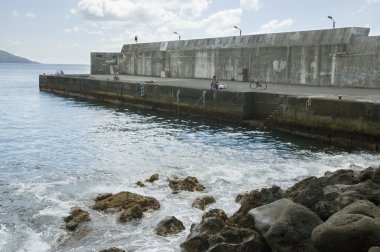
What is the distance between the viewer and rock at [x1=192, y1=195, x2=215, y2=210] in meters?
9.61

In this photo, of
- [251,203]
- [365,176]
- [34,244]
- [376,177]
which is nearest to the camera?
[34,244]

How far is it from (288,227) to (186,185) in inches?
187

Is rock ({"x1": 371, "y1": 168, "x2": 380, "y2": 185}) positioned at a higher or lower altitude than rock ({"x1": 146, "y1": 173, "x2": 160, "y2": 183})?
higher

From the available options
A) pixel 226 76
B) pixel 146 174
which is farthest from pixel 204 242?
pixel 226 76

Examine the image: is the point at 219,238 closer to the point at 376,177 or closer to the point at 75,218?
the point at 75,218

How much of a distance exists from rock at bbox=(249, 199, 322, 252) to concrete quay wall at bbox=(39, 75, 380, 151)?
9738 millimetres

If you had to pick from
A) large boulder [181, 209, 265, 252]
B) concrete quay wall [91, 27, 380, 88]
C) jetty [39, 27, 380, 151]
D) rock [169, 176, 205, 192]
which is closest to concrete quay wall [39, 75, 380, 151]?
jetty [39, 27, 380, 151]

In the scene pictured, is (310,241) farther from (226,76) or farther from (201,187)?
(226,76)

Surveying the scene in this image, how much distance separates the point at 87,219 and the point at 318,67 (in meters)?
20.2

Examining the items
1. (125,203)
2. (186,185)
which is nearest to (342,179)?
(186,185)

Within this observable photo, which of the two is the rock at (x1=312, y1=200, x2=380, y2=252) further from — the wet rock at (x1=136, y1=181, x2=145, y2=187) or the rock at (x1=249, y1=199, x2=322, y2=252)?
the wet rock at (x1=136, y1=181, x2=145, y2=187)

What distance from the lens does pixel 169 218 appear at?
8.44 meters

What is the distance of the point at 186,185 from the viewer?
10984 millimetres

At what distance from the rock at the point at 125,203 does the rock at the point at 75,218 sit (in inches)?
20.3
